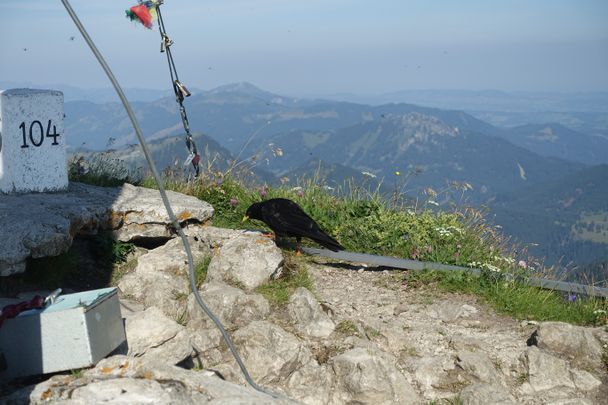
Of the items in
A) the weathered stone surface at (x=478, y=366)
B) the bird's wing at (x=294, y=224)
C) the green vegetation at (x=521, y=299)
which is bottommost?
the weathered stone surface at (x=478, y=366)

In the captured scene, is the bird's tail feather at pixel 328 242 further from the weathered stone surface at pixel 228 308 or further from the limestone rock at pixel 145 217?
the limestone rock at pixel 145 217

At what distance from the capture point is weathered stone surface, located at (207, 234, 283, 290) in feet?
21.9

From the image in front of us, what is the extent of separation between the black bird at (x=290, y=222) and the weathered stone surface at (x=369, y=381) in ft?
6.80

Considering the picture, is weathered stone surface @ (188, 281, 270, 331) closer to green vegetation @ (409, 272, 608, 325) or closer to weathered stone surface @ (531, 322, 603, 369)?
green vegetation @ (409, 272, 608, 325)

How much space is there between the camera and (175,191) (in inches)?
355

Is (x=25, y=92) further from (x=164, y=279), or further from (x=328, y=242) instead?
(x=328, y=242)

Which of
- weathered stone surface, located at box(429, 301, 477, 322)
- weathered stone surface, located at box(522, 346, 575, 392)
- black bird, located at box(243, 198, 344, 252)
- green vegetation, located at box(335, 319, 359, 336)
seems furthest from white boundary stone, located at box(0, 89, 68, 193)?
weathered stone surface, located at box(522, 346, 575, 392)

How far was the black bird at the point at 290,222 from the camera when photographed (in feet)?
23.6

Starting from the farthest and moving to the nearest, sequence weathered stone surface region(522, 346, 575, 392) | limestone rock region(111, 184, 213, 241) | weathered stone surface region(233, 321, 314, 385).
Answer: limestone rock region(111, 184, 213, 241) < weathered stone surface region(522, 346, 575, 392) < weathered stone surface region(233, 321, 314, 385)

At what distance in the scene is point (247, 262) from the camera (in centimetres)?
676

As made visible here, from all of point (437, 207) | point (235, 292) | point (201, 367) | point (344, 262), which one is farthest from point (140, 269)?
point (437, 207)

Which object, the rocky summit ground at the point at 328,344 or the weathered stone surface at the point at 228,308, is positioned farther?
the weathered stone surface at the point at 228,308

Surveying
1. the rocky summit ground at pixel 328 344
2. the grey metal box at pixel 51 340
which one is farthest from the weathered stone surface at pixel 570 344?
the grey metal box at pixel 51 340

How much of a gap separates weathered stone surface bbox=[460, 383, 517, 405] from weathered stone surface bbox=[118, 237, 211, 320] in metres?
2.70
